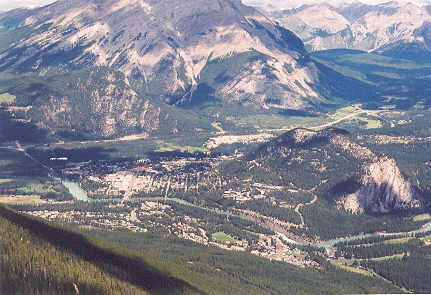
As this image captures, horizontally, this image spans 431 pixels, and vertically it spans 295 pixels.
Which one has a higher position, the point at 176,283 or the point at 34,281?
the point at 34,281

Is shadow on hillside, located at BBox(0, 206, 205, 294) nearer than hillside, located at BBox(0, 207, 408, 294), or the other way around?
hillside, located at BBox(0, 207, 408, 294)

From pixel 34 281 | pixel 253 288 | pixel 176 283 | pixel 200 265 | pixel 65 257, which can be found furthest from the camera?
pixel 200 265

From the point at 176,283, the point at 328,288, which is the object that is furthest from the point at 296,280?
the point at 176,283

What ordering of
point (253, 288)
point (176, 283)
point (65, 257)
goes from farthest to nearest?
point (253, 288) < point (176, 283) < point (65, 257)

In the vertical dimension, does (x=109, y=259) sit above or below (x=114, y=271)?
below

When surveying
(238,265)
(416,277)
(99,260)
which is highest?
(99,260)

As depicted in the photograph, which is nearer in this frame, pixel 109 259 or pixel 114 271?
pixel 114 271

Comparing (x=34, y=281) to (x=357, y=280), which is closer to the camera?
(x=34, y=281)

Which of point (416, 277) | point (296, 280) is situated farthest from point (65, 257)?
point (416, 277)

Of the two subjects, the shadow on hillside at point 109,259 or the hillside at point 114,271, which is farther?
the shadow on hillside at point 109,259

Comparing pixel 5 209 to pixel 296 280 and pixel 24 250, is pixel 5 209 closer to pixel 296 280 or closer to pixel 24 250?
pixel 24 250

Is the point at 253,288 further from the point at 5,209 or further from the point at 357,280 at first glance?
the point at 5,209
